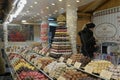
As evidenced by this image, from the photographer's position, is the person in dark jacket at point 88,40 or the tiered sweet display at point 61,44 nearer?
the person in dark jacket at point 88,40

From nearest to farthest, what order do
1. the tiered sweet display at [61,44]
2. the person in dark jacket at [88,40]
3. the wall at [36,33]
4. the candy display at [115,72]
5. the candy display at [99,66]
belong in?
the candy display at [115,72]
the candy display at [99,66]
the person in dark jacket at [88,40]
the tiered sweet display at [61,44]
the wall at [36,33]

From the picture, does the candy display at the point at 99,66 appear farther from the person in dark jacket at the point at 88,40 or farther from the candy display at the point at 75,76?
the person in dark jacket at the point at 88,40

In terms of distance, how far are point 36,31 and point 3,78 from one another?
22.7ft

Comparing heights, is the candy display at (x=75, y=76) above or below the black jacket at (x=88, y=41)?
below

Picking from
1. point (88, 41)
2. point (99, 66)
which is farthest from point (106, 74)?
point (88, 41)

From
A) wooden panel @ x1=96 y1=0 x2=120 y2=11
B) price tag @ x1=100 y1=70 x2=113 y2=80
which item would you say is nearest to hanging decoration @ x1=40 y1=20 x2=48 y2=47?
wooden panel @ x1=96 y1=0 x2=120 y2=11

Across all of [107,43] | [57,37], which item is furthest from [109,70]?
[107,43]

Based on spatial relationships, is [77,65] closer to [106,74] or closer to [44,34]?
[106,74]

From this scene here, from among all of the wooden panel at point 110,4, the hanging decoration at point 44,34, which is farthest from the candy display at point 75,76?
the wooden panel at point 110,4

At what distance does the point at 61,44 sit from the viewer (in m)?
5.24

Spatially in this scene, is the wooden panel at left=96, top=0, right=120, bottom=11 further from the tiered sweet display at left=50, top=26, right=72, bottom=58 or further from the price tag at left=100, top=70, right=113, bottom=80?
the price tag at left=100, top=70, right=113, bottom=80

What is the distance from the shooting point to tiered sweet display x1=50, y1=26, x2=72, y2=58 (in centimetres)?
522

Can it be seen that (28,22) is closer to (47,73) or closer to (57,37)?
(57,37)

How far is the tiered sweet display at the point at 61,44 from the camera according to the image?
522cm
